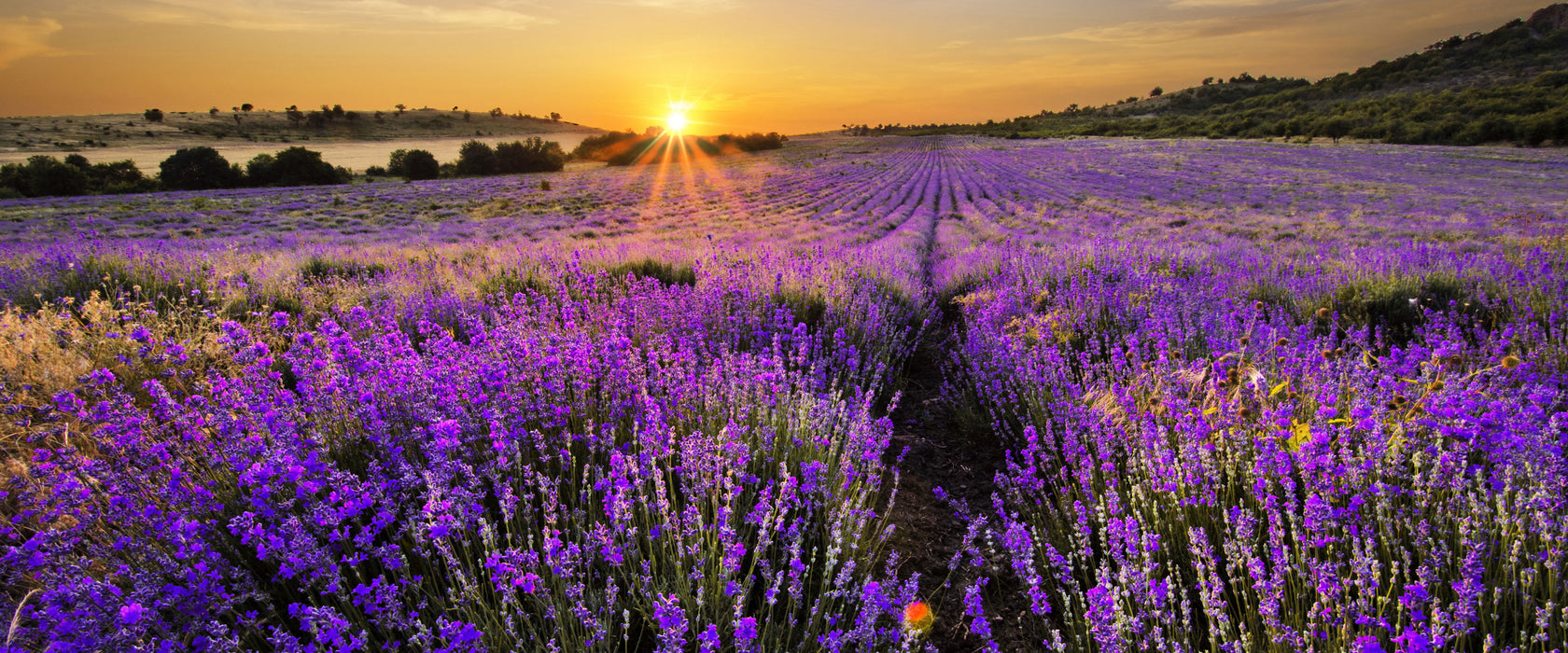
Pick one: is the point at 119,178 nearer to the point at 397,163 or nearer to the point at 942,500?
the point at 397,163

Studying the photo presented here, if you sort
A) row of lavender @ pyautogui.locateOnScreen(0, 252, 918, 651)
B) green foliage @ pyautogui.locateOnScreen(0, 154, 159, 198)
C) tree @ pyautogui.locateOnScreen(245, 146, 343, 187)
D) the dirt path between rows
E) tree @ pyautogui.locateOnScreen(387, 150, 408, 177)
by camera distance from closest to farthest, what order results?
row of lavender @ pyautogui.locateOnScreen(0, 252, 918, 651) < the dirt path between rows < green foliage @ pyautogui.locateOnScreen(0, 154, 159, 198) < tree @ pyautogui.locateOnScreen(245, 146, 343, 187) < tree @ pyautogui.locateOnScreen(387, 150, 408, 177)

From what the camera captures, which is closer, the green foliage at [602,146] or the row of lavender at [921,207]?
the row of lavender at [921,207]

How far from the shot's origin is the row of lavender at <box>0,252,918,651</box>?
156 centimetres

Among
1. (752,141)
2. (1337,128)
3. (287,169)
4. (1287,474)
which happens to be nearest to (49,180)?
(287,169)

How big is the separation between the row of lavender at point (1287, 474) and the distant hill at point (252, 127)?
2191 inches

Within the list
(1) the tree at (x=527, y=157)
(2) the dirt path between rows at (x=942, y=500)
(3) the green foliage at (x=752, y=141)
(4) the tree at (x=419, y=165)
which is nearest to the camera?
(2) the dirt path between rows at (x=942, y=500)

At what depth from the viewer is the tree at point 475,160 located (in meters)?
41.5

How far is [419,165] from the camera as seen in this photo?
38.8 m

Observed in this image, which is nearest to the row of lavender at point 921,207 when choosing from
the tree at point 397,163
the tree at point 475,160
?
the tree at point 475,160

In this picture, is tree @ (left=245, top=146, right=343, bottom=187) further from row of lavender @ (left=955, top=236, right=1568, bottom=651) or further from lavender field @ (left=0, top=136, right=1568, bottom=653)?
row of lavender @ (left=955, top=236, right=1568, bottom=651)

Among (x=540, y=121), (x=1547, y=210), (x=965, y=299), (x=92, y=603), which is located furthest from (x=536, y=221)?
(x=540, y=121)

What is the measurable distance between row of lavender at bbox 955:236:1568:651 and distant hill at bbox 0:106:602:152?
55.7 metres

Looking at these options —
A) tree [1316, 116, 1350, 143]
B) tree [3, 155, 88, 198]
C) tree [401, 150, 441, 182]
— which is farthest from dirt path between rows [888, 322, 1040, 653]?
tree [1316, 116, 1350, 143]

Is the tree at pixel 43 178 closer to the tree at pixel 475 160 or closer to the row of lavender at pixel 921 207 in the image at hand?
the row of lavender at pixel 921 207
